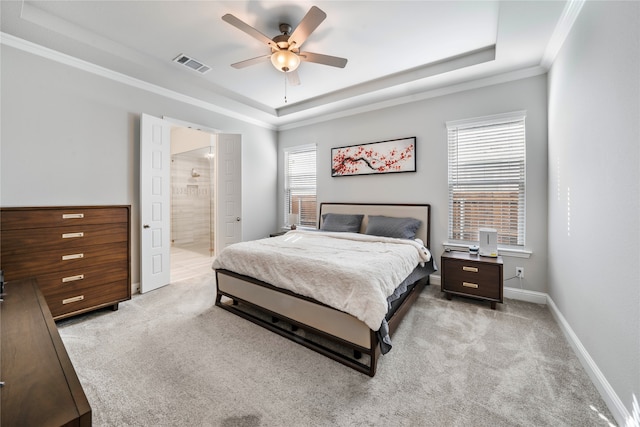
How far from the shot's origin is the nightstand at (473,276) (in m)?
2.82

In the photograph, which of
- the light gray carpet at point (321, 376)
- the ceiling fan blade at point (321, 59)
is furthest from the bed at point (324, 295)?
the ceiling fan blade at point (321, 59)

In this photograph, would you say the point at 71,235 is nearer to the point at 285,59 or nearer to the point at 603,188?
the point at 285,59

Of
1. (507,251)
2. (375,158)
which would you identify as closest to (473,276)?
(507,251)

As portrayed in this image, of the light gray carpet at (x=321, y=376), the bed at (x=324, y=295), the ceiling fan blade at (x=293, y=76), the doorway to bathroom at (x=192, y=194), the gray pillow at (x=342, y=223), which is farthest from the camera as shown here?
the doorway to bathroom at (x=192, y=194)

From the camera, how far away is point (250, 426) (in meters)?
1.42

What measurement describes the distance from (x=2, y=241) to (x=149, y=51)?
2308mm

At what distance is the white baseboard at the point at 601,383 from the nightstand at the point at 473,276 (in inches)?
23.0

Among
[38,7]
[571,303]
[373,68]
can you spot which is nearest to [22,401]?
[38,7]

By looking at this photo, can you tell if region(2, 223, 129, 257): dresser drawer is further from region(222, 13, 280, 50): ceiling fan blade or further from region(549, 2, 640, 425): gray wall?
region(549, 2, 640, 425): gray wall

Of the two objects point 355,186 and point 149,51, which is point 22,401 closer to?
point 149,51

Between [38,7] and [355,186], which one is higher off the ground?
[38,7]

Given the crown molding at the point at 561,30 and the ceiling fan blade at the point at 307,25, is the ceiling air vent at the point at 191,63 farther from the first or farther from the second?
the crown molding at the point at 561,30

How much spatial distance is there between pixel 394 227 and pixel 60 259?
3706 mm

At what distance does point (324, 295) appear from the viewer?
2.04 m
